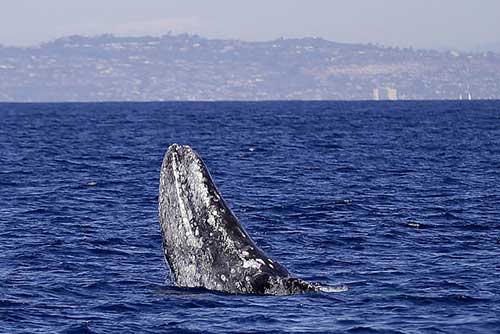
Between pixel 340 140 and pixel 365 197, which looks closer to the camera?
pixel 365 197

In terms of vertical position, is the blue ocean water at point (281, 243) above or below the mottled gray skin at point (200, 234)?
below

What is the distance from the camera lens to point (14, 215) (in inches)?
1253

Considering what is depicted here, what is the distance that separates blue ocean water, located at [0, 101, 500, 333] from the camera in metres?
18.0

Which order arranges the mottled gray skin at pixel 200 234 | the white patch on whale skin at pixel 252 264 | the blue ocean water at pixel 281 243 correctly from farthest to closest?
the blue ocean water at pixel 281 243 → the white patch on whale skin at pixel 252 264 → the mottled gray skin at pixel 200 234

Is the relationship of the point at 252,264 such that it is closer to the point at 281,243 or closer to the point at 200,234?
the point at 200,234

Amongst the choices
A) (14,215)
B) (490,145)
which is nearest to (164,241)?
(14,215)

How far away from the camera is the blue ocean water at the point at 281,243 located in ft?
58.9

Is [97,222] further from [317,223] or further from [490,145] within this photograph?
[490,145]

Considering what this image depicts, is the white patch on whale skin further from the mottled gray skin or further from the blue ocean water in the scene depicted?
the blue ocean water

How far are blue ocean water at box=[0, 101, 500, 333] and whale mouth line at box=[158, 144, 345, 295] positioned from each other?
1.15 ft

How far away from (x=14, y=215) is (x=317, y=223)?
26.8 ft

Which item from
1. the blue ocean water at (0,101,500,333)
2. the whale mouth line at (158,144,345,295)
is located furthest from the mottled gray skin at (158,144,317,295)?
the blue ocean water at (0,101,500,333)

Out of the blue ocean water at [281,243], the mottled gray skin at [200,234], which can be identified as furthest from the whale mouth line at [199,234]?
the blue ocean water at [281,243]

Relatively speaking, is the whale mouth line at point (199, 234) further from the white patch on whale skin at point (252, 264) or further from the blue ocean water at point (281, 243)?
the blue ocean water at point (281, 243)
